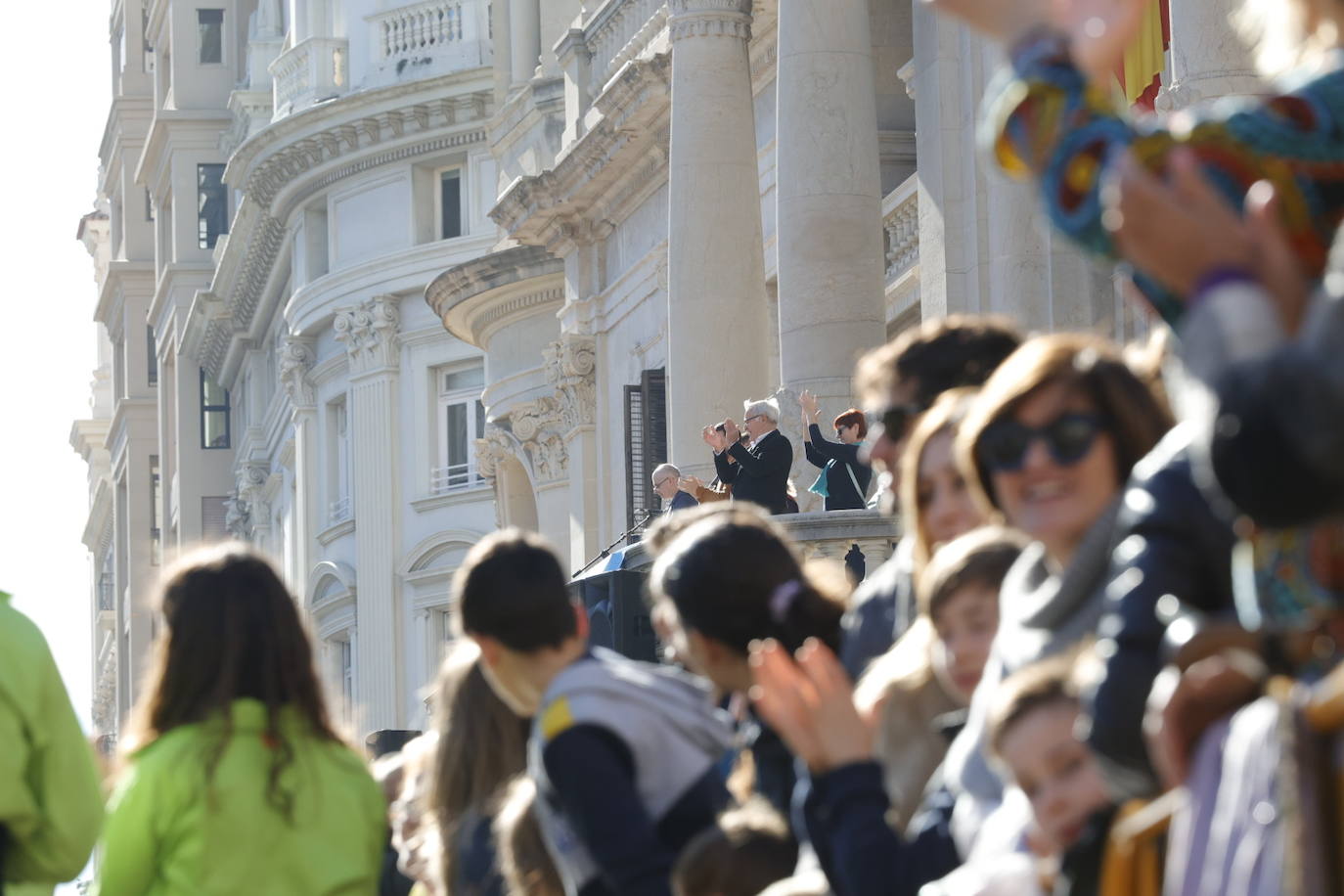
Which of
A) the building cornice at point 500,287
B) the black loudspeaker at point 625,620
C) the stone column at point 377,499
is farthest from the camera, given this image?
the stone column at point 377,499

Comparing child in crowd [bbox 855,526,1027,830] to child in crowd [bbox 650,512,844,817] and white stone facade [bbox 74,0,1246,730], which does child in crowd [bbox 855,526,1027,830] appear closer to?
child in crowd [bbox 650,512,844,817]

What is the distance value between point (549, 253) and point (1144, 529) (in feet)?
106

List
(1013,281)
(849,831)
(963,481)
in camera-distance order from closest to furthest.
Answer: (849,831) → (963,481) → (1013,281)

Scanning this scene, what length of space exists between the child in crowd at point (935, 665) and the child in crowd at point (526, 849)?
800 millimetres

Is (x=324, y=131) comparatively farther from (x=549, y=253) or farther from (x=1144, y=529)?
(x=1144, y=529)

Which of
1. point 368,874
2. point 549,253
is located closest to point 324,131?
point 549,253

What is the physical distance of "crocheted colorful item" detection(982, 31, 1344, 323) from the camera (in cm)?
411

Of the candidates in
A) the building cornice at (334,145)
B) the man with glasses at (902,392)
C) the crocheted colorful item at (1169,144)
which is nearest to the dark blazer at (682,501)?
the man with glasses at (902,392)

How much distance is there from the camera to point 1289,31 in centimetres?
445

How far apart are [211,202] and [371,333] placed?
78.4 ft

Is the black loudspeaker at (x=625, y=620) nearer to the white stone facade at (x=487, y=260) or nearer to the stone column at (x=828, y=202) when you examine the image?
the white stone facade at (x=487, y=260)

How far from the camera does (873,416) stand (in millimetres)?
6395

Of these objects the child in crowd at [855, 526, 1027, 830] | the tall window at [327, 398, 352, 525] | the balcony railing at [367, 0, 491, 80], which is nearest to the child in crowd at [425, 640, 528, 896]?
the child in crowd at [855, 526, 1027, 830]

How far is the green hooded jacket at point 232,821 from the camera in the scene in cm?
635
